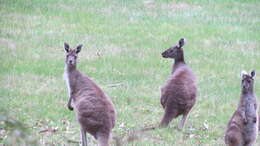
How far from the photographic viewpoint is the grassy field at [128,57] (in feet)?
27.7

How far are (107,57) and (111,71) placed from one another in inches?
46.3

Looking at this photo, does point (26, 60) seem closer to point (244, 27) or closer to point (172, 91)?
point (172, 91)

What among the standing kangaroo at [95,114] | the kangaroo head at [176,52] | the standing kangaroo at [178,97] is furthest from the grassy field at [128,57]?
the standing kangaroo at [95,114]

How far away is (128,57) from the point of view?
1288 centimetres

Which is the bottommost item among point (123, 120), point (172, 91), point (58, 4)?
point (123, 120)

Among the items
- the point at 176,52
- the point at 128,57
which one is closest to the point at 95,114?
the point at 176,52

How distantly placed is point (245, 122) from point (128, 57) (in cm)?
627

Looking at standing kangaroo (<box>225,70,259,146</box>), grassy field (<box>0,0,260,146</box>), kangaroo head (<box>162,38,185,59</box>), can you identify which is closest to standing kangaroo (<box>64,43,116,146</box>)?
grassy field (<box>0,0,260,146</box>)

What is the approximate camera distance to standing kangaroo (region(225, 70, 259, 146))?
6.70m

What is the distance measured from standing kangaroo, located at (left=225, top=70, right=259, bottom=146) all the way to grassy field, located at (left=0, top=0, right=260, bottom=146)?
35.4 inches

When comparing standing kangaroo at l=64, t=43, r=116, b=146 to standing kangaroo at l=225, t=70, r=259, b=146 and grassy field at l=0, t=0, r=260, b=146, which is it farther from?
standing kangaroo at l=225, t=70, r=259, b=146

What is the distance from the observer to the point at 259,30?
16.4 metres

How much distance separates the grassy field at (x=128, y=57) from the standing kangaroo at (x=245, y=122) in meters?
0.90

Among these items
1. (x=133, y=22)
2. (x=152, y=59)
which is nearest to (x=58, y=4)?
(x=133, y=22)
